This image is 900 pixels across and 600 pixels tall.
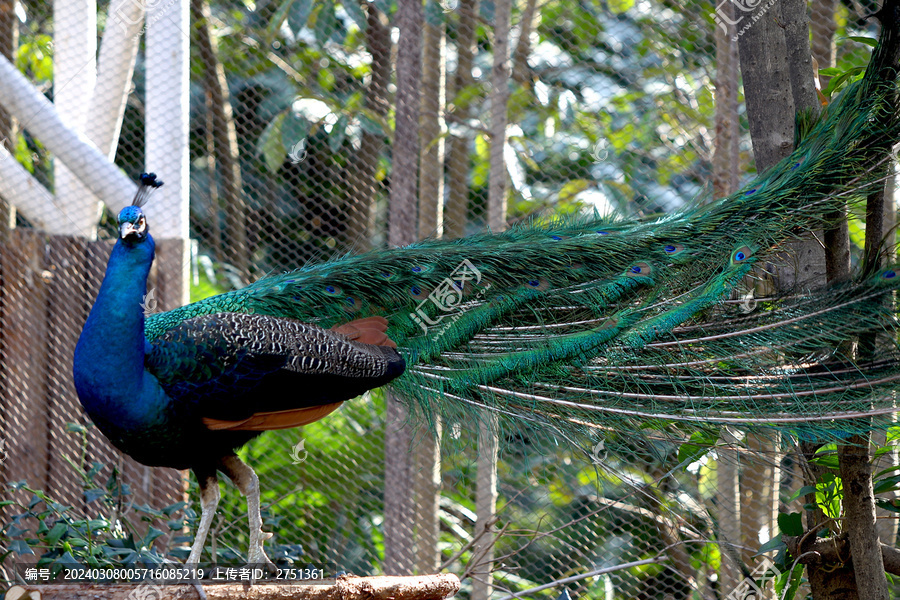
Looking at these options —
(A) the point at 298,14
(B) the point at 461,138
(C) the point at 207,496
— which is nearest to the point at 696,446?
(C) the point at 207,496

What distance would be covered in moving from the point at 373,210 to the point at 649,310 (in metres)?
2.94

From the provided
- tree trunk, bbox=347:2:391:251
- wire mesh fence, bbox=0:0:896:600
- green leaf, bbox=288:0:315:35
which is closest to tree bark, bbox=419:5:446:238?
wire mesh fence, bbox=0:0:896:600

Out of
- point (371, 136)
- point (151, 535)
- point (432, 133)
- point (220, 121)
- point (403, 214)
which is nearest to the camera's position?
point (151, 535)

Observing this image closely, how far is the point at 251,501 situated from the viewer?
92.9 inches

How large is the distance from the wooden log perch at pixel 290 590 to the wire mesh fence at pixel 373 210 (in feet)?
→ 1.18

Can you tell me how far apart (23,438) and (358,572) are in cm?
193

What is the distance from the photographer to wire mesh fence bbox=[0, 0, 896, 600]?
10.3 feet

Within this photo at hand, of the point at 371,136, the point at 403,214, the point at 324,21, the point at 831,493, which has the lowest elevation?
the point at 831,493

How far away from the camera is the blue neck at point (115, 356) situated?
2.13 m

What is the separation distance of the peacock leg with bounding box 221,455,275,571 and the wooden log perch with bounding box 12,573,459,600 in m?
0.18

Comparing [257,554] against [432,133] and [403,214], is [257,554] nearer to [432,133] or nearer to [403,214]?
[403,214]

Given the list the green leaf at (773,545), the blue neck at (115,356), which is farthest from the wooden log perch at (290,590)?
the green leaf at (773,545)

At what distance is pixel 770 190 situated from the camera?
7.41 feet

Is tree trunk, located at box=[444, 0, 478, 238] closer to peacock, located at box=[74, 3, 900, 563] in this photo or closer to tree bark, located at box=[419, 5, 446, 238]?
tree bark, located at box=[419, 5, 446, 238]
